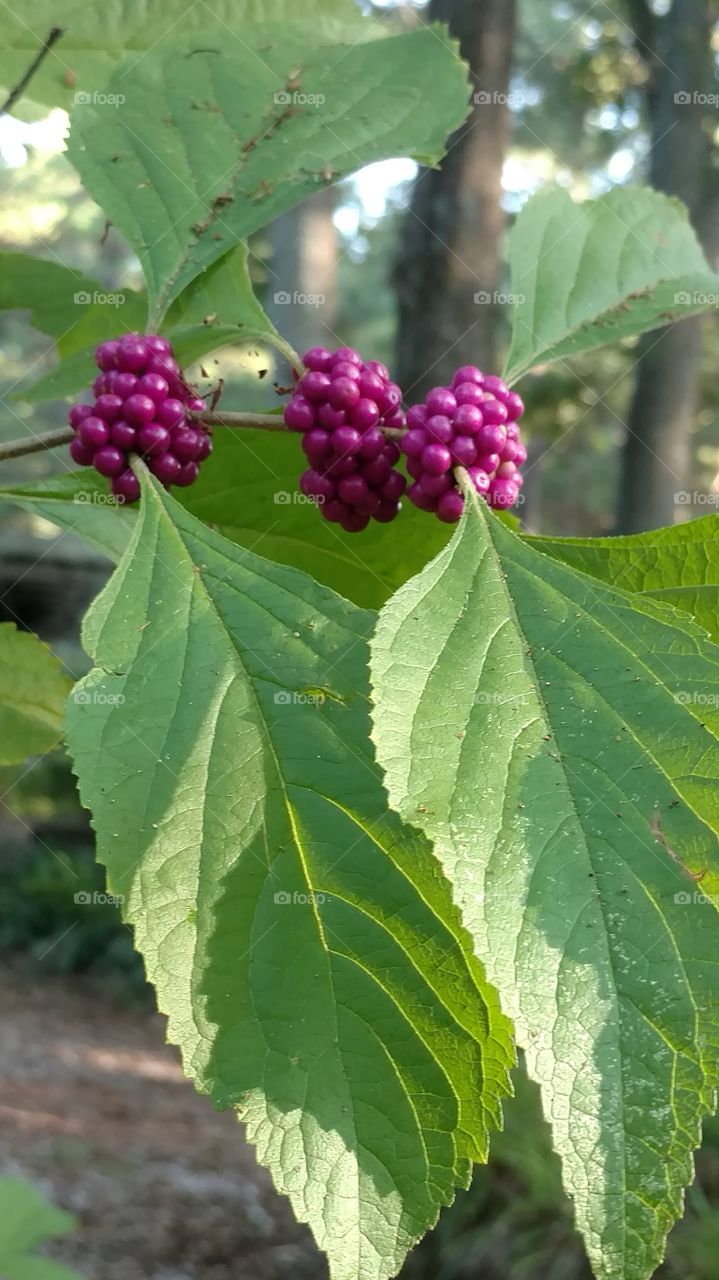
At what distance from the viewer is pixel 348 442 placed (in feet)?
3.29

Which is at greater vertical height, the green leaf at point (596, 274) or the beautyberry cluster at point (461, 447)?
the green leaf at point (596, 274)

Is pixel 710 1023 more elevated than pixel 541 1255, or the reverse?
pixel 710 1023

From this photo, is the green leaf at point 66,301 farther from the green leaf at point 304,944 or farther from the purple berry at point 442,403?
the green leaf at point 304,944

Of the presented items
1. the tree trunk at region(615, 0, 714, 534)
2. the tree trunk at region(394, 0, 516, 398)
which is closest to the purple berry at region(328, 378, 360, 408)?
the tree trunk at region(394, 0, 516, 398)

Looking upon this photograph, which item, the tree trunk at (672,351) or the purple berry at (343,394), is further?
the tree trunk at (672,351)

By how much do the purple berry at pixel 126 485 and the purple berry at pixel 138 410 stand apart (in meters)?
0.05

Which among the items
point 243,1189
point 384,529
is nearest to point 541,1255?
point 243,1189

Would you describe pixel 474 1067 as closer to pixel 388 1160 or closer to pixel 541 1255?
pixel 388 1160

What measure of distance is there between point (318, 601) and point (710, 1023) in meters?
0.42

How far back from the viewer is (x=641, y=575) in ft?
3.12

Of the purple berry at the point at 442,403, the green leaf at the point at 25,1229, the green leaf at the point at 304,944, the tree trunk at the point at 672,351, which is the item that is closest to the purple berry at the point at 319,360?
the purple berry at the point at 442,403

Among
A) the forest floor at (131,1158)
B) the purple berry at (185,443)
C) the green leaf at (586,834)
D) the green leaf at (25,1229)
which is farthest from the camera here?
the forest floor at (131,1158)

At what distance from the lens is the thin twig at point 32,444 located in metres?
1.00

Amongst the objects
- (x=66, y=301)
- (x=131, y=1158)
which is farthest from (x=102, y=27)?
(x=131, y=1158)
